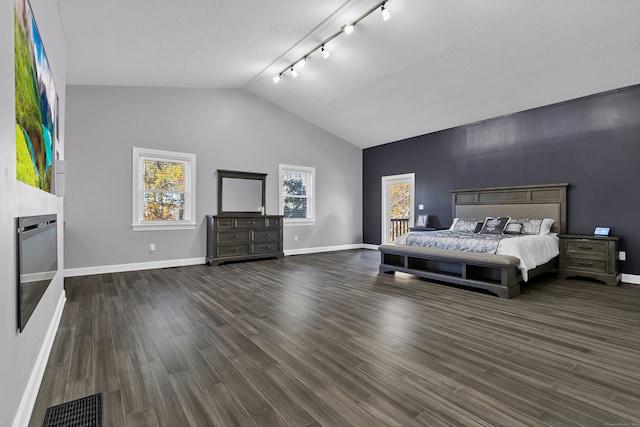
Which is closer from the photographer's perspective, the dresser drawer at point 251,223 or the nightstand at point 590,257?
the nightstand at point 590,257

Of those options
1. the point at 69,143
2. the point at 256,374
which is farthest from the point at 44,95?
the point at 69,143

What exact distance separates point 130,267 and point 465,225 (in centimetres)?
577

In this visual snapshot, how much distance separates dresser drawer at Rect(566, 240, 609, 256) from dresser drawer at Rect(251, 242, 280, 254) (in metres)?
4.96

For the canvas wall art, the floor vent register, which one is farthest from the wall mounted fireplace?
the floor vent register

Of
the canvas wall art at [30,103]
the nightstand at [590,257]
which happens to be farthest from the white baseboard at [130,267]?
the nightstand at [590,257]

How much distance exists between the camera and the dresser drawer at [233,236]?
19.2 ft

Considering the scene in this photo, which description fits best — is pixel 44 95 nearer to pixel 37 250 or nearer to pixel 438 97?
pixel 37 250

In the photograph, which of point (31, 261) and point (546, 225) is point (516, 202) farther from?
point (31, 261)

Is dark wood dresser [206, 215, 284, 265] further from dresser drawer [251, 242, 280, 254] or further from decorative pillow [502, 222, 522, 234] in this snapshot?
decorative pillow [502, 222, 522, 234]

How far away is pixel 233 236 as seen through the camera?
6000mm

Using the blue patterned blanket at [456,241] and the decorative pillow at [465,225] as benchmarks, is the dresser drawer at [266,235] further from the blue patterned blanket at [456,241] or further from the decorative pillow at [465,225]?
the decorative pillow at [465,225]

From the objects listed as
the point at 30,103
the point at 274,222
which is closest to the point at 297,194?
the point at 274,222

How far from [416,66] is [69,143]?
212 inches

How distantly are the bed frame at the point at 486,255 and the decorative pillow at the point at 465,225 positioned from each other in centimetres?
39
